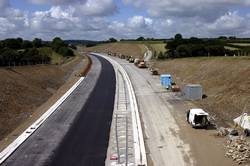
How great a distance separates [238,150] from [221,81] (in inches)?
1372

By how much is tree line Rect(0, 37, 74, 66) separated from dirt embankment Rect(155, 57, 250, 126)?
119 feet

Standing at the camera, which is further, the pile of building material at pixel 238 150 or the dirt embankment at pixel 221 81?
the dirt embankment at pixel 221 81

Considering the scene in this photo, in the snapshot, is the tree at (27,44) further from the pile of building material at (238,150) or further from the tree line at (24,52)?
the pile of building material at (238,150)

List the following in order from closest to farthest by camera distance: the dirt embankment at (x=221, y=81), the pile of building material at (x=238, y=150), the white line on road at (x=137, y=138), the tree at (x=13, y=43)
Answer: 1. the pile of building material at (x=238, y=150)
2. the white line on road at (x=137, y=138)
3. the dirt embankment at (x=221, y=81)
4. the tree at (x=13, y=43)

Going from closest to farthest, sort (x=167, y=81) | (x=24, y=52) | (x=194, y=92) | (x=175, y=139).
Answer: (x=175, y=139)
(x=194, y=92)
(x=167, y=81)
(x=24, y=52)

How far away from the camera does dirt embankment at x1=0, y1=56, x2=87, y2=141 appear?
46.4 meters

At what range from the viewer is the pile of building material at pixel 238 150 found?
3070cm

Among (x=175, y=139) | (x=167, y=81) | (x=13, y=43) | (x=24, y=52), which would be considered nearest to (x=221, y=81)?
(x=167, y=81)

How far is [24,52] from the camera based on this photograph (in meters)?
134

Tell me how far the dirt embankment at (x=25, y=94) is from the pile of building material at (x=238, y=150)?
18.6 metres

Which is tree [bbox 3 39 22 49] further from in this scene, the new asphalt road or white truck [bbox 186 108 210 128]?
white truck [bbox 186 108 210 128]

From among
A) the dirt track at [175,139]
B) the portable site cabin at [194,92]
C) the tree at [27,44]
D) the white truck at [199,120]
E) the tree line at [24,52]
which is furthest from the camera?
the tree at [27,44]

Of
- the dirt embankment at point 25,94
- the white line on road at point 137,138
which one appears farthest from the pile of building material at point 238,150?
the dirt embankment at point 25,94

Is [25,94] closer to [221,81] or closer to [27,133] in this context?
[27,133]
